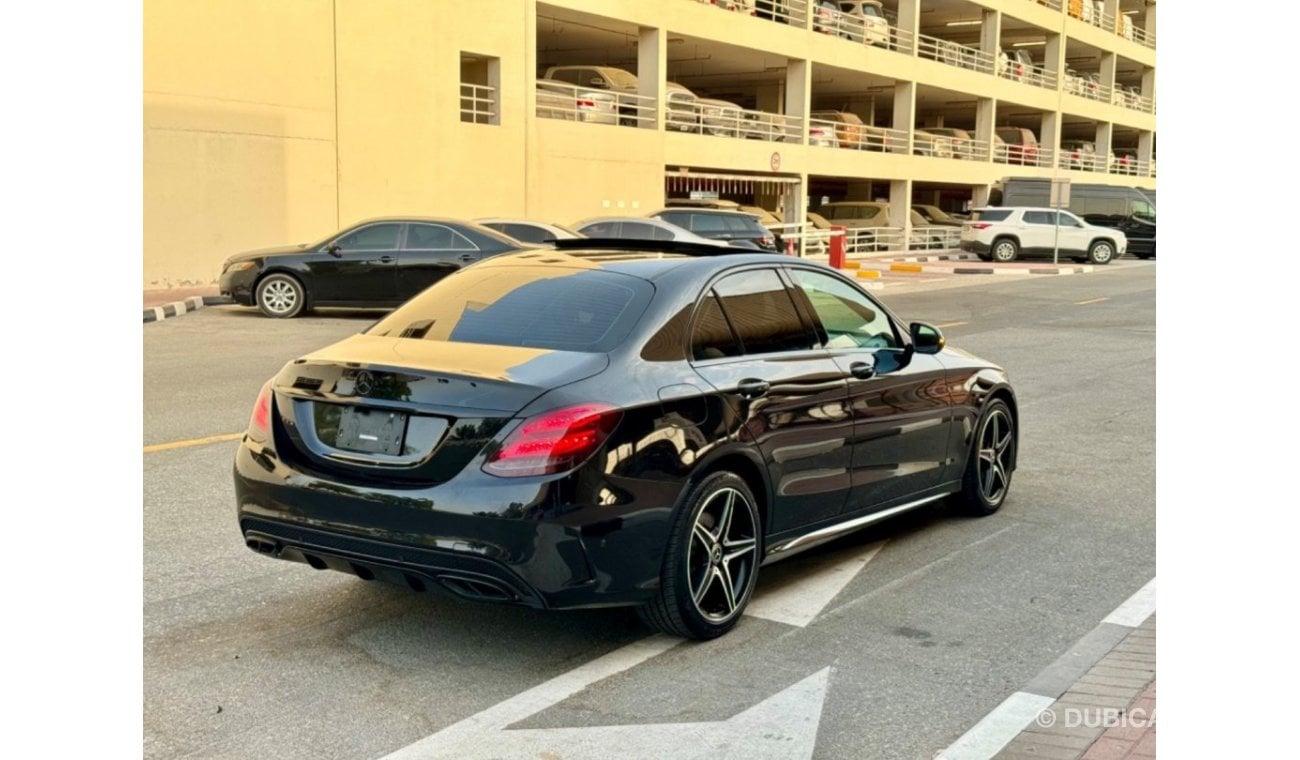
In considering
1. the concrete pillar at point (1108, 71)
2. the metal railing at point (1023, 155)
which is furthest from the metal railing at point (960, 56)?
the concrete pillar at point (1108, 71)

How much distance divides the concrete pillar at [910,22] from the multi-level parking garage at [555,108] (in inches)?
2.7

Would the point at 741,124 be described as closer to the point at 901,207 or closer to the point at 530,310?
the point at 901,207

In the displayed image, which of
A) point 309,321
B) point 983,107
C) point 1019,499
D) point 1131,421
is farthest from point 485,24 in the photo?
point 983,107

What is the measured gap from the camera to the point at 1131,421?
1089cm

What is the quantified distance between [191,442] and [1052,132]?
167ft

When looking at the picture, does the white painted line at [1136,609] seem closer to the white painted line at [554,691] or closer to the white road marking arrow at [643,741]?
the white road marking arrow at [643,741]

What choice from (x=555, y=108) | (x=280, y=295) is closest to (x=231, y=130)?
(x=280, y=295)

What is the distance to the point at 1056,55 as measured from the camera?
53.5m

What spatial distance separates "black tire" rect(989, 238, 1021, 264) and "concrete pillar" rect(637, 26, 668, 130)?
12.2m

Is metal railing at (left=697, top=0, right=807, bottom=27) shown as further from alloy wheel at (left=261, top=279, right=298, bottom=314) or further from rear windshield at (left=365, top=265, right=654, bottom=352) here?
rear windshield at (left=365, top=265, right=654, bottom=352)

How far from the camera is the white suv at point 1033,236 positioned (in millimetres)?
38938

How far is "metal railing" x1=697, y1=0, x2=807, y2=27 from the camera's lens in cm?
3525
